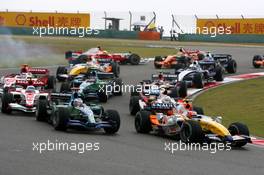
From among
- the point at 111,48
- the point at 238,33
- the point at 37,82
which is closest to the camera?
the point at 37,82

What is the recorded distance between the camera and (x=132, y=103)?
826 inches

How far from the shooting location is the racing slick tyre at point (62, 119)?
1623cm

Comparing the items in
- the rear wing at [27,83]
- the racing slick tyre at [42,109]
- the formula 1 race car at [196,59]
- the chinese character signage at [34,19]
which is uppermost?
the chinese character signage at [34,19]

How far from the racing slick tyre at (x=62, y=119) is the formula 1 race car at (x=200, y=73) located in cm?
1097

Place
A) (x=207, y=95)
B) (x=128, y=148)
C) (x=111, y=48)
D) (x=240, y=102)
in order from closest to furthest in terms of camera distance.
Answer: (x=128, y=148) → (x=240, y=102) → (x=207, y=95) → (x=111, y=48)

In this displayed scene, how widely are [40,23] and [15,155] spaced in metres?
60.9

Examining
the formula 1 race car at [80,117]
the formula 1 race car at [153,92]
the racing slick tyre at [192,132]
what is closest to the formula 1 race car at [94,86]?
the formula 1 race car at [153,92]

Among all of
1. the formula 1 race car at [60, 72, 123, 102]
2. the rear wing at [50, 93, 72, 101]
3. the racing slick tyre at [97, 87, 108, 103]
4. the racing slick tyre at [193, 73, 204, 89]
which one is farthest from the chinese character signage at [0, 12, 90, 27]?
the rear wing at [50, 93, 72, 101]

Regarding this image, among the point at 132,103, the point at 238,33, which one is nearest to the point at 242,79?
the point at 132,103

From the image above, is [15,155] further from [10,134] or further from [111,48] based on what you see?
[111,48]

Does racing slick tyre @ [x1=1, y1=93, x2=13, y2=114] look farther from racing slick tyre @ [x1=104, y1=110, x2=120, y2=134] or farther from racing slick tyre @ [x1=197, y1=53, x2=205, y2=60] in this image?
racing slick tyre @ [x1=197, y1=53, x2=205, y2=60]

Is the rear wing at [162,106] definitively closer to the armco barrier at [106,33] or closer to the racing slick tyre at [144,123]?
the racing slick tyre at [144,123]

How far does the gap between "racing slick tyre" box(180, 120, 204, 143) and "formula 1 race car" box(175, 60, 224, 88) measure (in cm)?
1155

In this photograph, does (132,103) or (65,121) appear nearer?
(65,121)
